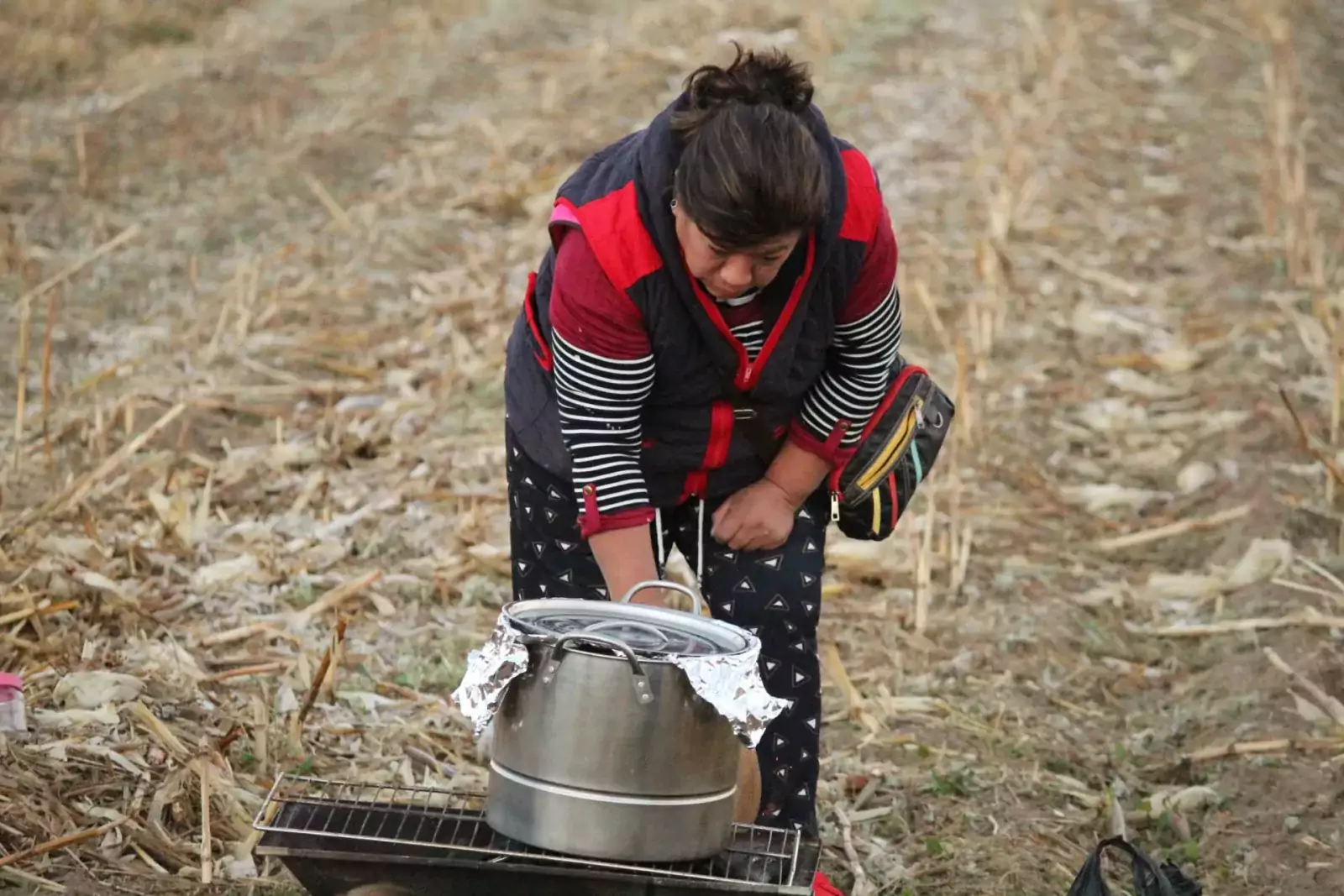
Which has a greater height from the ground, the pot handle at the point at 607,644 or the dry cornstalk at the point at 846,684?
the pot handle at the point at 607,644

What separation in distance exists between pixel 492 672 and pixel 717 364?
0.75m

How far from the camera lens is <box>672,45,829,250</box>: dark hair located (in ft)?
7.86

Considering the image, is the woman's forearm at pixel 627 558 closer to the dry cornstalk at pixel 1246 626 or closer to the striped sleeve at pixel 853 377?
the striped sleeve at pixel 853 377

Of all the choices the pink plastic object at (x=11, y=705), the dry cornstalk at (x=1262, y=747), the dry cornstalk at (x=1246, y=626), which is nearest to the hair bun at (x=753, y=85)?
the pink plastic object at (x=11, y=705)

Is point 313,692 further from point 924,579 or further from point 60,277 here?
point 60,277

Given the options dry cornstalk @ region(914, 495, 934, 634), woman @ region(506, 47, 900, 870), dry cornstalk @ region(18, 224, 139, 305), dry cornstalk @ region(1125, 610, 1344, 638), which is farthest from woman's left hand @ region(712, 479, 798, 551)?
dry cornstalk @ region(18, 224, 139, 305)

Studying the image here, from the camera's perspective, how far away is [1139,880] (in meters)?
2.81

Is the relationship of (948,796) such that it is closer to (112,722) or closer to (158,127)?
(112,722)

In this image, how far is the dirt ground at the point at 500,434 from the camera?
3.74 metres

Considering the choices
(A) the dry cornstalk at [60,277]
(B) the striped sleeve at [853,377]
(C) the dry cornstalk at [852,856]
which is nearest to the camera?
(B) the striped sleeve at [853,377]

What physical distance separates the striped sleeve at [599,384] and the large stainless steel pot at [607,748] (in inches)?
15.3

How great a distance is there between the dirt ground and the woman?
30.3 inches

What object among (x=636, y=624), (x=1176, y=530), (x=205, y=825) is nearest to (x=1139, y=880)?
(x=636, y=624)

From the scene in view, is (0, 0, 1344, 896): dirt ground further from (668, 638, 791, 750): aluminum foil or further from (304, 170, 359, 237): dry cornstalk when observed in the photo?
(668, 638, 791, 750): aluminum foil
